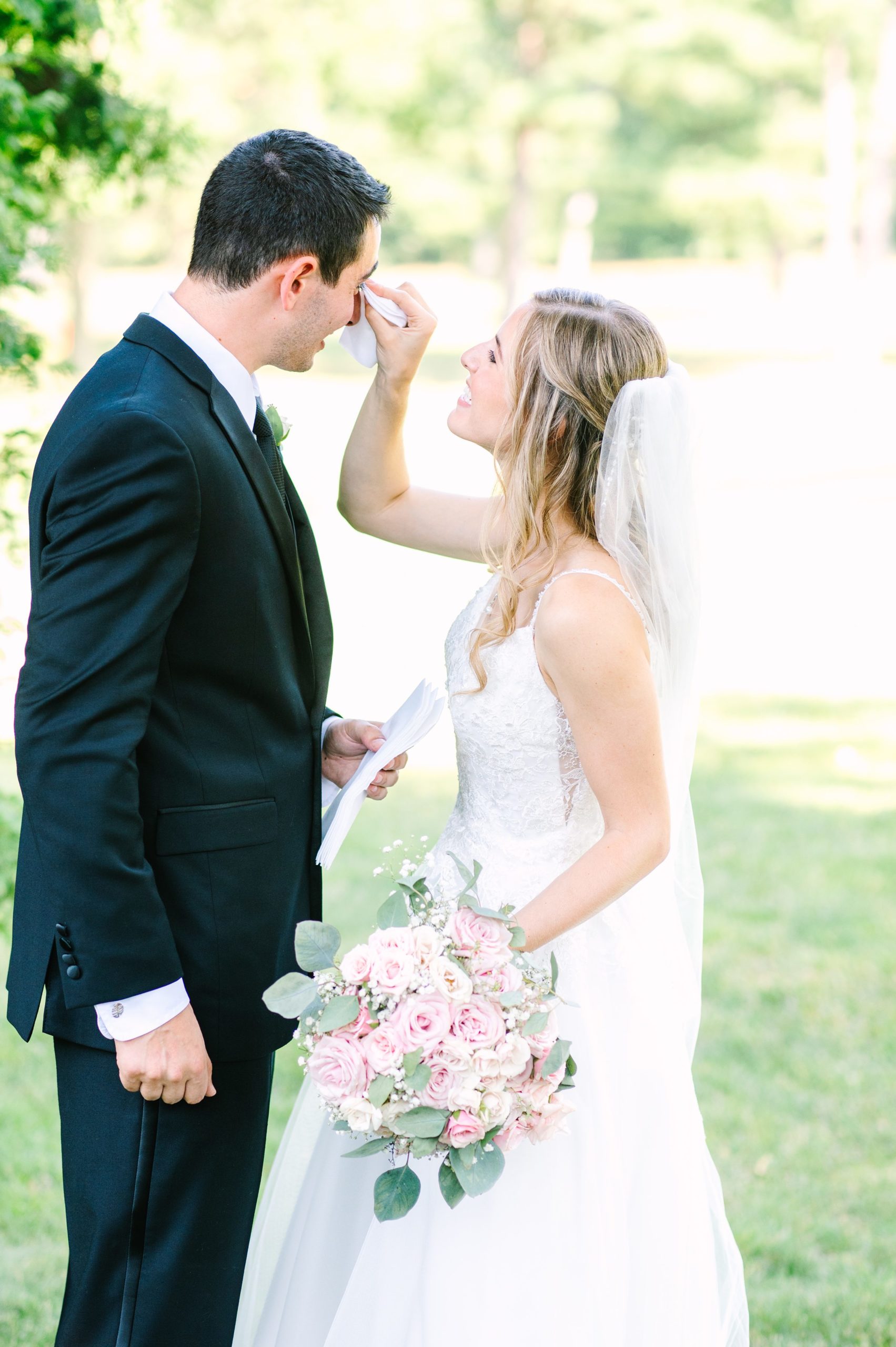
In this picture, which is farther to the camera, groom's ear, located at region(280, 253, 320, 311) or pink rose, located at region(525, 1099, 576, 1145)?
groom's ear, located at region(280, 253, 320, 311)

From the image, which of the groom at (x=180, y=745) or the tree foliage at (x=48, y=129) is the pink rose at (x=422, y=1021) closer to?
the groom at (x=180, y=745)

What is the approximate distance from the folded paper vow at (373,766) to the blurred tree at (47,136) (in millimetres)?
1539

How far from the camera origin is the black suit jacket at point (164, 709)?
6.97ft

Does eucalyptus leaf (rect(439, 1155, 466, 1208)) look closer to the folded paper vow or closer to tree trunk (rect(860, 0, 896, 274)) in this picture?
the folded paper vow

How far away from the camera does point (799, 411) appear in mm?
23469

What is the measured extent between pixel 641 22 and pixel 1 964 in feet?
95.4

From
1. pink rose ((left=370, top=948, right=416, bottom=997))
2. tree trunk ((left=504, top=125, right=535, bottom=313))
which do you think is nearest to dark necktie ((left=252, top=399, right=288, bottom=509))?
pink rose ((left=370, top=948, right=416, bottom=997))

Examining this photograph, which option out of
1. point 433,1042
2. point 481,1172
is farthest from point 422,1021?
point 481,1172

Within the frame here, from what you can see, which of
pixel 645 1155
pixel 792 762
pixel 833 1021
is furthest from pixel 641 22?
pixel 645 1155

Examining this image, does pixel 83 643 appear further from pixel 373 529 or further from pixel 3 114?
pixel 3 114

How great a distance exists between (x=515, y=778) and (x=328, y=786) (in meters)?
0.43

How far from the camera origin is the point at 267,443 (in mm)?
2602

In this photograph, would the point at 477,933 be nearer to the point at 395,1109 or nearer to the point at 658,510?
the point at 395,1109

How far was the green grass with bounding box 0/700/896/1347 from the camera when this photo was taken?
3.58 m
